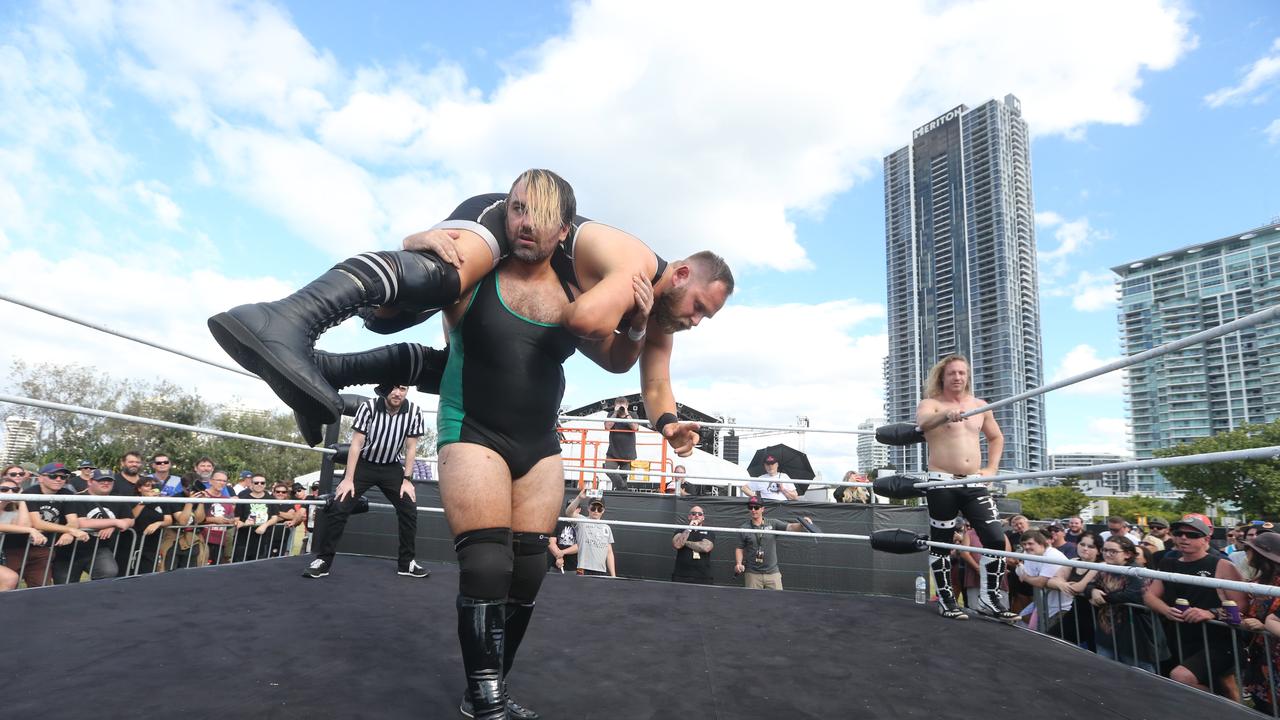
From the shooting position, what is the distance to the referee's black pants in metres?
4.10

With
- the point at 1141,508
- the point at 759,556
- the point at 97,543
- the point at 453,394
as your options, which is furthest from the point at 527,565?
the point at 1141,508

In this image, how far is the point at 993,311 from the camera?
2307 inches

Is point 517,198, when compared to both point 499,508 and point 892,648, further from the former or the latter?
point 892,648

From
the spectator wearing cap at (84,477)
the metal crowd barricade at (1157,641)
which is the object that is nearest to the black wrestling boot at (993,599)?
the metal crowd barricade at (1157,641)

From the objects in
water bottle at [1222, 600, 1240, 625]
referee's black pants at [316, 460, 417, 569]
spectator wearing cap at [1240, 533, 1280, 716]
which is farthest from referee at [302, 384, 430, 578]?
water bottle at [1222, 600, 1240, 625]

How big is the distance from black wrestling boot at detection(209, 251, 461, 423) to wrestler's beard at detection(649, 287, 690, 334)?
2.06 feet

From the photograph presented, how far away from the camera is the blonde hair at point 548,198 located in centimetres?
162

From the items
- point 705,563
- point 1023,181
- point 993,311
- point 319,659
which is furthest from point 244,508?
point 1023,181

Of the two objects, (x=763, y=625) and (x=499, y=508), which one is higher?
(x=499, y=508)

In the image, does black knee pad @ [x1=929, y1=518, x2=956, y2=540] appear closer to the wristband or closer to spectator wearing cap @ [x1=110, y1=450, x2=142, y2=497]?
the wristband

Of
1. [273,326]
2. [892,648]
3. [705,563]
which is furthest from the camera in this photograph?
[705,563]

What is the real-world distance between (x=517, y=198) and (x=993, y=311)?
6622 cm

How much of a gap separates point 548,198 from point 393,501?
3528 mm

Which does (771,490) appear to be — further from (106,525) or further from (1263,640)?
(106,525)
